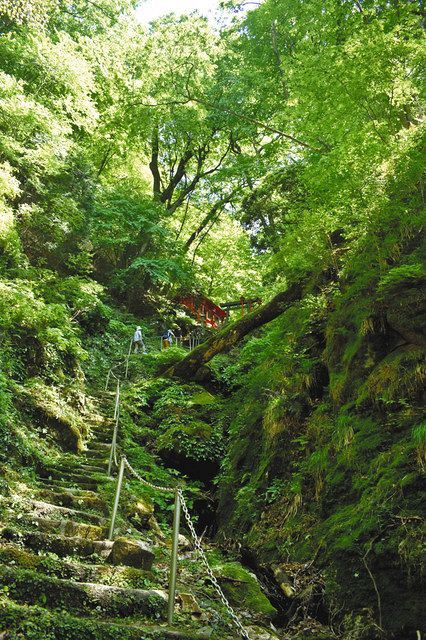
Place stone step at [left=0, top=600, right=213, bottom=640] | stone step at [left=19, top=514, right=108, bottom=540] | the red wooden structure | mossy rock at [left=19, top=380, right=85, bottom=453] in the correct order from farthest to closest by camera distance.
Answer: the red wooden structure, mossy rock at [left=19, top=380, right=85, bottom=453], stone step at [left=19, top=514, right=108, bottom=540], stone step at [left=0, top=600, right=213, bottom=640]

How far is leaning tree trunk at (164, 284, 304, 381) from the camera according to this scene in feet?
36.4

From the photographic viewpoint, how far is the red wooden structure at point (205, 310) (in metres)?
23.7

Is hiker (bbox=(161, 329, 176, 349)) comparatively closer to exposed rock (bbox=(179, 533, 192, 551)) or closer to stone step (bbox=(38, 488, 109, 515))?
exposed rock (bbox=(179, 533, 192, 551))

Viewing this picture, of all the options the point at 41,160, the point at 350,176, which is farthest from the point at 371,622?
the point at 41,160

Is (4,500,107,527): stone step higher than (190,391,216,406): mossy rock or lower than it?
lower

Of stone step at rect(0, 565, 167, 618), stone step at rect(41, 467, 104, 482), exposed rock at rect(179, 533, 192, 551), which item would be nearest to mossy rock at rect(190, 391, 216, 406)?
stone step at rect(41, 467, 104, 482)

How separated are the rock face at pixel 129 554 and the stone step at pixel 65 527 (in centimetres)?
55

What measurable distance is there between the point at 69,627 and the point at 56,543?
5.64ft

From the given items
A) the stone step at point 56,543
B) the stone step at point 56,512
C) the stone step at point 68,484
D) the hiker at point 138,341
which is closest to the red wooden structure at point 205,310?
the hiker at point 138,341

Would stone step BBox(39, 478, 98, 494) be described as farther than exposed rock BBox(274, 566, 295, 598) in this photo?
Yes

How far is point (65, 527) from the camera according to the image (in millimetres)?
5363

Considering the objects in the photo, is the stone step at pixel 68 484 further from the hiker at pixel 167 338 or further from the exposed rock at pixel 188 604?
the hiker at pixel 167 338

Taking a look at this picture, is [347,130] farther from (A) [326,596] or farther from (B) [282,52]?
(B) [282,52]

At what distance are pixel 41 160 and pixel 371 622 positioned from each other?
10.9 meters
